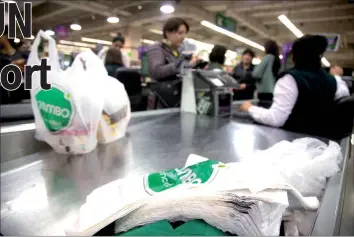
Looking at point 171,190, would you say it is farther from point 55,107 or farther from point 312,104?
point 312,104

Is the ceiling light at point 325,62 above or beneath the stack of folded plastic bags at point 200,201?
above

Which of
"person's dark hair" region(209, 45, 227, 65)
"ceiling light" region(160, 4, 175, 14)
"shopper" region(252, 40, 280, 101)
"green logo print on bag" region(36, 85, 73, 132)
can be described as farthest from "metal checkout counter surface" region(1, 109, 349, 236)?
"ceiling light" region(160, 4, 175, 14)

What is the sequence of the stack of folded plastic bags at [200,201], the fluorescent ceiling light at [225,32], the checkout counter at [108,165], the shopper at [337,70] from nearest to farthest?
the stack of folded plastic bags at [200,201], the checkout counter at [108,165], the shopper at [337,70], the fluorescent ceiling light at [225,32]

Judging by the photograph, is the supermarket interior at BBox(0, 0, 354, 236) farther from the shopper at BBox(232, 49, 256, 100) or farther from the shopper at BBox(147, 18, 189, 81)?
the shopper at BBox(232, 49, 256, 100)

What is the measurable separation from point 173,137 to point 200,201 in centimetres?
62

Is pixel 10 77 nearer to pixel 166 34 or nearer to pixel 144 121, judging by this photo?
pixel 144 121

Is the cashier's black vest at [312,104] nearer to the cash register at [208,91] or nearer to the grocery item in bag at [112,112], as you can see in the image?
the cash register at [208,91]

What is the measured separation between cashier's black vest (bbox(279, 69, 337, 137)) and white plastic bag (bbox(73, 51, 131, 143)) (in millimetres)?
720

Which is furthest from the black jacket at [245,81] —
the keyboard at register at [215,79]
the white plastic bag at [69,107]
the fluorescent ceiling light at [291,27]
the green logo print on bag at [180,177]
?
the green logo print on bag at [180,177]

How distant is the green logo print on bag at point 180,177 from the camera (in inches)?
13.0

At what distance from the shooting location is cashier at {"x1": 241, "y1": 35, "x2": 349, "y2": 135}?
1045mm

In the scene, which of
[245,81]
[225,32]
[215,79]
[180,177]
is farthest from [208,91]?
[245,81]

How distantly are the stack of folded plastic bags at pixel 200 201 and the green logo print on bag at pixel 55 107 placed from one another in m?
0.31

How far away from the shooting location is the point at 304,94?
106 centimetres
